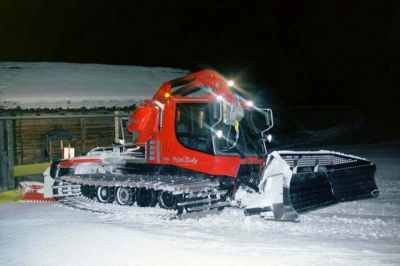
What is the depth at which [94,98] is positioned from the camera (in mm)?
15938

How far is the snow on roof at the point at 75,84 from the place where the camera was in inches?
595

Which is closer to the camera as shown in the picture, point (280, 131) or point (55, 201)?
point (55, 201)

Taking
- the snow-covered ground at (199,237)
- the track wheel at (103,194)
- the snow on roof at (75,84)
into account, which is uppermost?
the snow on roof at (75,84)

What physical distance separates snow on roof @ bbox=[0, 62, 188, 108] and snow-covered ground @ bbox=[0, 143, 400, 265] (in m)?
5.61

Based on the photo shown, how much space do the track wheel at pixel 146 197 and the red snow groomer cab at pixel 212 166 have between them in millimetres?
20

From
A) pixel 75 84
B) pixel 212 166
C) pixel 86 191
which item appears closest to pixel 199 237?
pixel 212 166

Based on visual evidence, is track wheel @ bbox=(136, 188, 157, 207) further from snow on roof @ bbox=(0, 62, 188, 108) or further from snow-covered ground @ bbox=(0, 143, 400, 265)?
snow on roof @ bbox=(0, 62, 188, 108)

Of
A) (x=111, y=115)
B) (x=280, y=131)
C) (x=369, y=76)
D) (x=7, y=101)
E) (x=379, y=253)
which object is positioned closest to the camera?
(x=379, y=253)

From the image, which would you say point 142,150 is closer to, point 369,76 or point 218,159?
point 218,159

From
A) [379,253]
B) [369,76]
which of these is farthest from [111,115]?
[369,76]

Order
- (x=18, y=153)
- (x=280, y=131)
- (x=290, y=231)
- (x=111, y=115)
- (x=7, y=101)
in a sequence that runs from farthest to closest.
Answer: (x=280, y=131), (x=111, y=115), (x=18, y=153), (x=7, y=101), (x=290, y=231)

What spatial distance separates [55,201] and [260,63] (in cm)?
3982

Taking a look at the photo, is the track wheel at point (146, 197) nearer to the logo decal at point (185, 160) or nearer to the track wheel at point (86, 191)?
the logo decal at point (185, 160)

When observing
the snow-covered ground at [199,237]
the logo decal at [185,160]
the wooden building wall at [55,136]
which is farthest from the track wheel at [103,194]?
the wooden building wall at [55,136]
